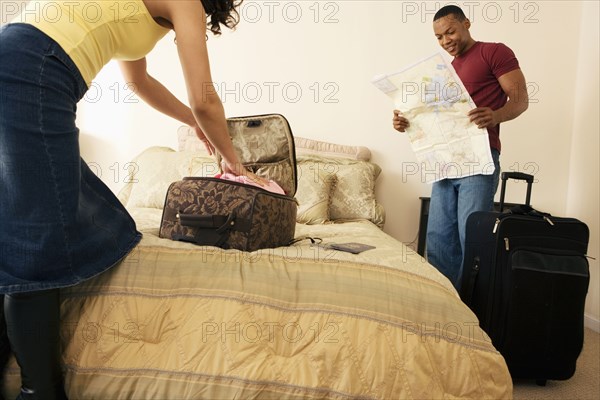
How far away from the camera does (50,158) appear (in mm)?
782

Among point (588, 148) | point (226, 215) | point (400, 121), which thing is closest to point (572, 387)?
point (400, 121)

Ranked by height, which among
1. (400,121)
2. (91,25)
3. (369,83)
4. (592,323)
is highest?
(369,83)

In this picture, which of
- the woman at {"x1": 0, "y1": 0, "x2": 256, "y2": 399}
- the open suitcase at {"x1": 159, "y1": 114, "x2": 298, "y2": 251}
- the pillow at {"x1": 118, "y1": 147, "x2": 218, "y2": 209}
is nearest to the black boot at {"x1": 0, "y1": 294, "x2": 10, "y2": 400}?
the woman at {"x1": 0, "y1": 0, "x2": 256, "y2": 399}

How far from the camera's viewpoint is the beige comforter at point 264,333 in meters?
0.82

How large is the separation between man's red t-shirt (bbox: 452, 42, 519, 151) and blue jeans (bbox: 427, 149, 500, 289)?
0.53 feet

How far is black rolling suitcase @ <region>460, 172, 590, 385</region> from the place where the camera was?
1.44 m

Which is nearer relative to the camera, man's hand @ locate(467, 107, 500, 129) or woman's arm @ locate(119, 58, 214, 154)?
woman's arm @ locate(119, 58, 214, 154)

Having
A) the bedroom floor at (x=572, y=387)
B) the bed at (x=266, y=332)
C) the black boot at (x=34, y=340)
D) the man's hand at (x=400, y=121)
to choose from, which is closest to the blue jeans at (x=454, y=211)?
the man's hand at (x=400, y=121)

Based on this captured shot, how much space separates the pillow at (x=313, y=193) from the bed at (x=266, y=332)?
0.88 meters

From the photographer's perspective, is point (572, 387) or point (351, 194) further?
point (351, 194)

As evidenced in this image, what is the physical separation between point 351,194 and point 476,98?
713 mm

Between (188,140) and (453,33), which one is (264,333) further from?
(188,140)

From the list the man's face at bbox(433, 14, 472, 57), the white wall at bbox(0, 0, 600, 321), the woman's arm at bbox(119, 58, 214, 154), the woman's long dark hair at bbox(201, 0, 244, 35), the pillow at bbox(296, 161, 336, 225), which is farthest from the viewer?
the white wall at bbox(0, 0, 600, 321)

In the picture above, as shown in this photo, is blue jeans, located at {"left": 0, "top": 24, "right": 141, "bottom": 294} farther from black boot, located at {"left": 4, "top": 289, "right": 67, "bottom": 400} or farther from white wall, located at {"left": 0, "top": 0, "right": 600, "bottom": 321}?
white wall, located at {"left": 0, "top": 0, "right": 600, "bottom": 321}
